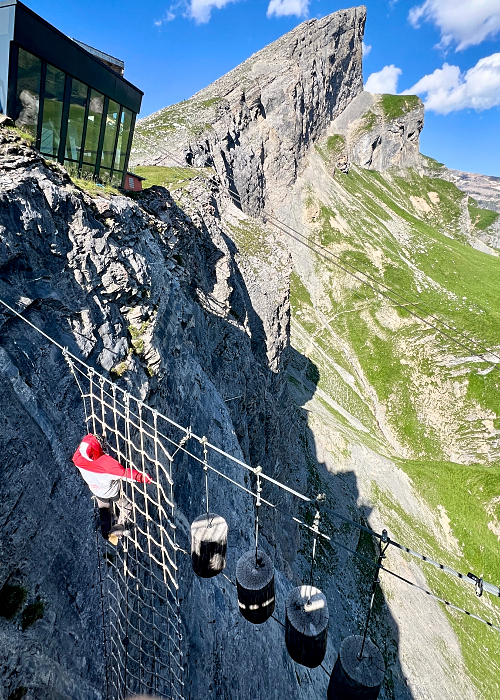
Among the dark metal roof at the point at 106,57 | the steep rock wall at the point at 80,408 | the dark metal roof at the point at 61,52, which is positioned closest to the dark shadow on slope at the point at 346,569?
the steep rock wall at the point at 80,408

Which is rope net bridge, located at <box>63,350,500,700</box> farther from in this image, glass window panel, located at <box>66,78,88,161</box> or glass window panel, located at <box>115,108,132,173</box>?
glass window panel, located at <box>115,108,132,173</box>

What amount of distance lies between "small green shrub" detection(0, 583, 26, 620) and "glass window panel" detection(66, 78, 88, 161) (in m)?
14.4

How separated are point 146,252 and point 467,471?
5103 centimetres

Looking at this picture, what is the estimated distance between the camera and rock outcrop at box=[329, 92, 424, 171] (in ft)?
335

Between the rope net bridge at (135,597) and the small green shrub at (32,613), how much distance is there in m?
1.47

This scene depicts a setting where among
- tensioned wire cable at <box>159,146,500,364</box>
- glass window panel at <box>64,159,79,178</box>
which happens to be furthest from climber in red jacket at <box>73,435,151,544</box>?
tensioned wire cable at <box>159,146,500,364</box>

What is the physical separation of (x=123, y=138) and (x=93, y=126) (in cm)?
210

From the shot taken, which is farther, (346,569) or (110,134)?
(346,569)

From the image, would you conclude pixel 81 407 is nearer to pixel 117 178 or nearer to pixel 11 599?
pixel 11 599

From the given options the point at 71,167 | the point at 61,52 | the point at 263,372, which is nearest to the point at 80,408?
the point at 71,167

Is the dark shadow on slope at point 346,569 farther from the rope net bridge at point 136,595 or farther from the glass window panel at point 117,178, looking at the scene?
the glass window panel at point 117,178

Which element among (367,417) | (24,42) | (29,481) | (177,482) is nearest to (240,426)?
(177,482)

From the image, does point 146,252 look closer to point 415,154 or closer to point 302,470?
point 302,470

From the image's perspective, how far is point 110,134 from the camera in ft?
52.0
